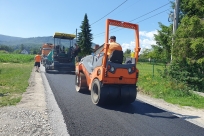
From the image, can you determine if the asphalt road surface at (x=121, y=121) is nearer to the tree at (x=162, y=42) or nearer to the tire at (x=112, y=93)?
the tire at (x=112, y=93)

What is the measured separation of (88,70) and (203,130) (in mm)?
4696

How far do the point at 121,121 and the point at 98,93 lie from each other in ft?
5.34

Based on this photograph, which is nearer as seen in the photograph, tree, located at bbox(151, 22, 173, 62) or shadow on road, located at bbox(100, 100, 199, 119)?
shadow on road, located at bbox(100, 100, 199, 119)

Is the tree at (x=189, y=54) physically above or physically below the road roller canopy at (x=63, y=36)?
below

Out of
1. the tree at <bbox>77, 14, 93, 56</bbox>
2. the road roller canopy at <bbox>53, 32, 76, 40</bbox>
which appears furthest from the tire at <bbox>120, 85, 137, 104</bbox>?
the tree at <bbox>77, 14, 93, 56</bbox>

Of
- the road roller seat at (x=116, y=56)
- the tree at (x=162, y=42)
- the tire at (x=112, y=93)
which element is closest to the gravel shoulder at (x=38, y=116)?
the tire at (x=112, y=93)

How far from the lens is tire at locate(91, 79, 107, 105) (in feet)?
22.9

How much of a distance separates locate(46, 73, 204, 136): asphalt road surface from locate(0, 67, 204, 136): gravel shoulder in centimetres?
27

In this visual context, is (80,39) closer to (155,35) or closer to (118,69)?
(155,35)

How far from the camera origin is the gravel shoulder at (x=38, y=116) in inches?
184

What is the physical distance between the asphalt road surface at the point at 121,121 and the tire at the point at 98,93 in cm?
18

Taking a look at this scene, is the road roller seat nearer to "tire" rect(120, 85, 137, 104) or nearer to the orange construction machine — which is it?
the orange construction machine

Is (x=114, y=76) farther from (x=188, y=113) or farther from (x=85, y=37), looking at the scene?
(x=85, y=37)

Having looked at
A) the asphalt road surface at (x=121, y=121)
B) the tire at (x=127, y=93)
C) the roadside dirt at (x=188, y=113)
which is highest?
the tire at (x=127, y=93)
